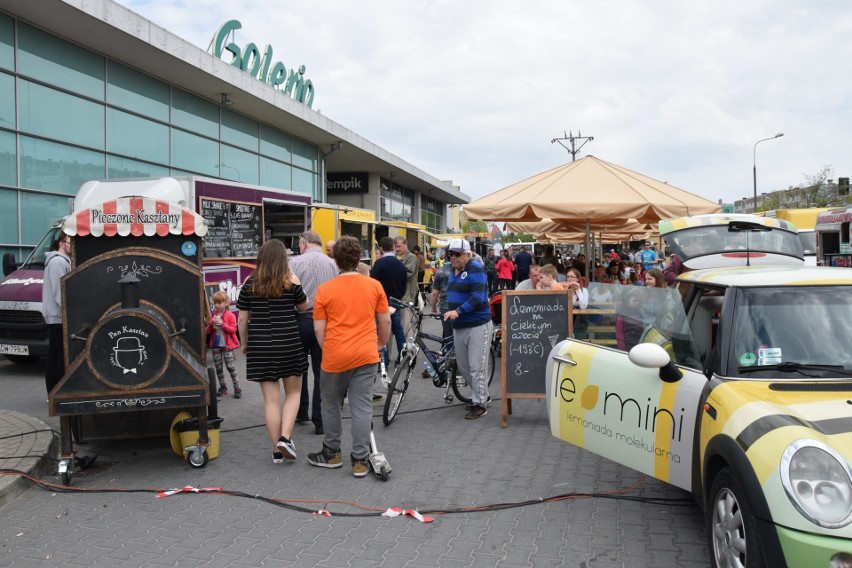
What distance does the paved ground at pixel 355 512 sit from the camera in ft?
13.6

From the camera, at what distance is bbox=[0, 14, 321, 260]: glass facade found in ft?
45.3

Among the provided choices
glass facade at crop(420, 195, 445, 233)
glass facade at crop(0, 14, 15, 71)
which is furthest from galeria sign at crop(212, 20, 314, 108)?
glass facade at crop(420, 195, 445, 233)

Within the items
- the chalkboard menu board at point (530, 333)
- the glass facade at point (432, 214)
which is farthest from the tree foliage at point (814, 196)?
the chalkboard menu board at point (530, 333)

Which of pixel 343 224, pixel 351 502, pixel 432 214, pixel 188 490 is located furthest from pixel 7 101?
pixel 432 214

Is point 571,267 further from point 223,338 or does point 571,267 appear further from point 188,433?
point 188,433

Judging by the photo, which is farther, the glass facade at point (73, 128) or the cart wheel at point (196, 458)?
the glass facade at point (73, 128)

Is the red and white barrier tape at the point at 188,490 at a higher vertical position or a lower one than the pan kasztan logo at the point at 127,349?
lower

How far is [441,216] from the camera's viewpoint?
5666 centimetres

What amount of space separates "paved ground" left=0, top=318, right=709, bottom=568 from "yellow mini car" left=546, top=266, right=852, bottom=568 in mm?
510

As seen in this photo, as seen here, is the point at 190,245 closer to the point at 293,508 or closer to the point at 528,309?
the point at 293,508

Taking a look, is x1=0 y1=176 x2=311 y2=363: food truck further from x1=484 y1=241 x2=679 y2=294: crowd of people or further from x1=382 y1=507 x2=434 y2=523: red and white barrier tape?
x1=382 y1=507 x2=434 y2=523: red and white barrier tape

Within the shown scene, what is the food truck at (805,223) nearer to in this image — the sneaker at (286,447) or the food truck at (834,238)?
the food truck at (834,238)

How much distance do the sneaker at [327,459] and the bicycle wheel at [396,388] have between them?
141 centimetres

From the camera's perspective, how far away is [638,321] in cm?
499
